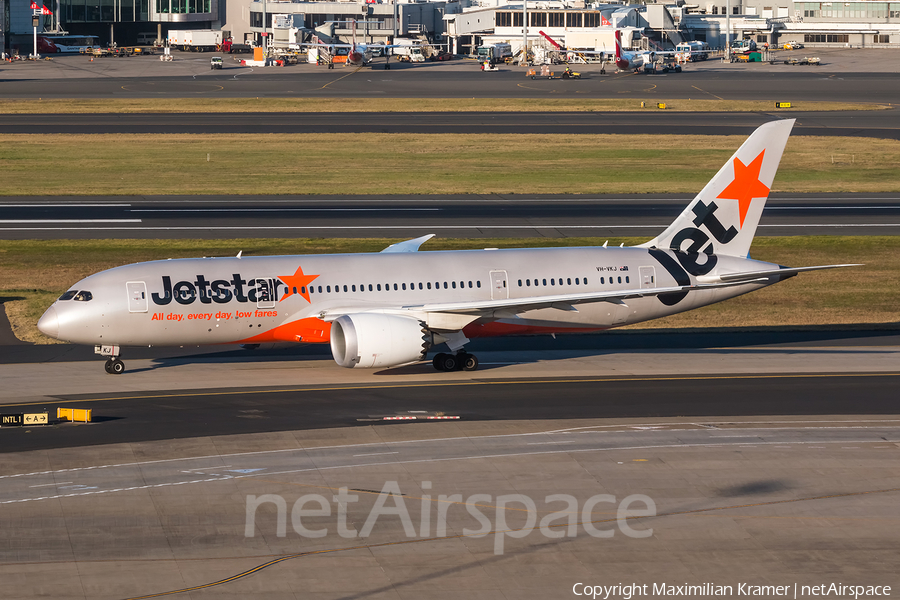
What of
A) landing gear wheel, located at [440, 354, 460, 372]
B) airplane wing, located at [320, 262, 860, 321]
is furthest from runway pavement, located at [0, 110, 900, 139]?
landing gear wheel, located at [440, 354, 460, 372]

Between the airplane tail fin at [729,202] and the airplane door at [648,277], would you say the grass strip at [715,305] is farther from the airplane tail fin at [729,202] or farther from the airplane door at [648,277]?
the airplane door at [648,277]

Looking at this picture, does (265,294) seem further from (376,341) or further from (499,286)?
(499,286)

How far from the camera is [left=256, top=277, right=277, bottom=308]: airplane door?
3675 cm

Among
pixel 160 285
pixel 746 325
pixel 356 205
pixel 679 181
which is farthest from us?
pixel 679 181

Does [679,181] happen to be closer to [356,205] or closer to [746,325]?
[356,205]

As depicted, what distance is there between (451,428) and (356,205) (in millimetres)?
44778

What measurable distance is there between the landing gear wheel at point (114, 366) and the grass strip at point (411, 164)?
4252cm

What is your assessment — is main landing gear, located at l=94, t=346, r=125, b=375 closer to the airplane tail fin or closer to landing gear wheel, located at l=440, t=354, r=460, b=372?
landing gear wheel, located at l=440, t=354, r=460, b=372

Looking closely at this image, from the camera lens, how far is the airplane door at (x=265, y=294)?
121ft

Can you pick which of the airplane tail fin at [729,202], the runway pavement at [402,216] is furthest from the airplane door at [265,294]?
the runway pavement at [402,216]

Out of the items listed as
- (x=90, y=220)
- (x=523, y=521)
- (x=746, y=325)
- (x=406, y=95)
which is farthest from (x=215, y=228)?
(x=406, y=95)

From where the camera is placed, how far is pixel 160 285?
119 ft

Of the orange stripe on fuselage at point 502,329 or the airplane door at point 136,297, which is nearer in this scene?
the airplane door at point 136,297

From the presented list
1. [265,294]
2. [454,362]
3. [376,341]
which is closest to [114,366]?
[265,294]
